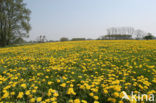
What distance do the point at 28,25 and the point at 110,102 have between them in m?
24.7

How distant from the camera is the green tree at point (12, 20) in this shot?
1991 cm

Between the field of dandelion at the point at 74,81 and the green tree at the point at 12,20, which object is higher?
the green tree at the point at 12,20

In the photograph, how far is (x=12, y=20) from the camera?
2048cm

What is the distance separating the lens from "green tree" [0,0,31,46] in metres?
19.9

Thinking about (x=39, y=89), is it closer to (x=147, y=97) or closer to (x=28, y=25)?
(x=147, y=97)

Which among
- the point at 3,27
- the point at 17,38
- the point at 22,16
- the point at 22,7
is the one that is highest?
the point at 22,7

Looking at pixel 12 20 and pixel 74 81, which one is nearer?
pixel 74 81

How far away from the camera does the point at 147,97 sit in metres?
1.87

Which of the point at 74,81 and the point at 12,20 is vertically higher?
the point at 12,20

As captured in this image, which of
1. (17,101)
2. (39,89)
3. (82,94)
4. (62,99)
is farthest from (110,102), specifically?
(17,101)

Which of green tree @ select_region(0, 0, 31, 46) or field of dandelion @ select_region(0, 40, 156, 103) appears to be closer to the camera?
field of dandelion @ select_region(0, 40, 156, 103)

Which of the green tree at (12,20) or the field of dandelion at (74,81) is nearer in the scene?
the field of dandelion at (74,81)

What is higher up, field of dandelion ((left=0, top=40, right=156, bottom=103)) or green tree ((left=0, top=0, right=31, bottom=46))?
green tree ((left=0, top=0, right=31, bottom=46))

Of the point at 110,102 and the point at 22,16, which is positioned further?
the point at 22,16
